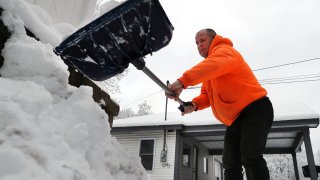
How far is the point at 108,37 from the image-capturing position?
1.96 metres

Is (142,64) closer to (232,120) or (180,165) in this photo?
(232,120)

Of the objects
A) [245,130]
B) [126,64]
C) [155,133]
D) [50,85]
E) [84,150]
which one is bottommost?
[84,150]

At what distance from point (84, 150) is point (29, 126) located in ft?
1.18

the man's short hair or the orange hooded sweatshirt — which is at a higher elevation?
the man's short hair

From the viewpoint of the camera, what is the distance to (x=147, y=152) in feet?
41.2

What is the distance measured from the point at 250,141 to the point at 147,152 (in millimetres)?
10866

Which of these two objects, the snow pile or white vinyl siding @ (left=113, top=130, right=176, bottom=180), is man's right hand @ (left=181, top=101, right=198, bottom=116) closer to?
the snow pile

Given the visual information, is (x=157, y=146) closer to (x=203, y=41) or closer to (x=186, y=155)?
(x=186, y=155)

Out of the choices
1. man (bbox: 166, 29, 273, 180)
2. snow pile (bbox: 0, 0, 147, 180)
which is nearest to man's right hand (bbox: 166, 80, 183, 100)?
man (bbox: 166, 29, 273, 180)

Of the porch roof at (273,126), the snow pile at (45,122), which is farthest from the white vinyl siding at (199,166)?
the snow pile at (45,122)

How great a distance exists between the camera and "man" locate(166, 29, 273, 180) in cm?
205

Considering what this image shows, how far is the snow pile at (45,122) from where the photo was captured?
116cm

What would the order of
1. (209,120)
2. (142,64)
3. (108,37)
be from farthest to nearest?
(209,120), (142,64), (108,37)

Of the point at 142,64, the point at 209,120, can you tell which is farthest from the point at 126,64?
the point at 209,120
